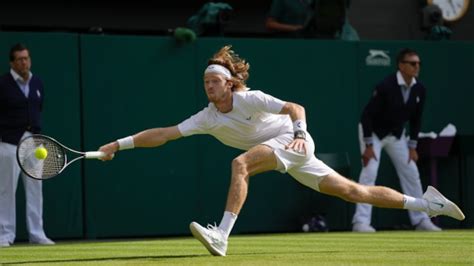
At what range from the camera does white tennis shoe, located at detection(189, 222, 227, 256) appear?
30.8 feet

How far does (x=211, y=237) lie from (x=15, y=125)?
493cm

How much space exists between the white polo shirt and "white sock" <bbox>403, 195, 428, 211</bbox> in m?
1.18

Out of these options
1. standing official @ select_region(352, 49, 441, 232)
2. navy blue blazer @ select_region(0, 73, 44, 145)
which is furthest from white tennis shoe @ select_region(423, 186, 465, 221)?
navy blue blazer @ select_region(0, 73, 44, 145)

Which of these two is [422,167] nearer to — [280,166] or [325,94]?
[325,94]

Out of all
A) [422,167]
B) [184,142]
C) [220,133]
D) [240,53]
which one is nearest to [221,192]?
[184,142]

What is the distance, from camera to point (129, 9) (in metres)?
18.2

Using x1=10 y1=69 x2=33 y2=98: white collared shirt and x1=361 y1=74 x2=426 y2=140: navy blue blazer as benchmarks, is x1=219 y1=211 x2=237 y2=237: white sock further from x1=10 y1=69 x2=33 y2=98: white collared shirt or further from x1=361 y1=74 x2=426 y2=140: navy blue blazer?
x1=361 y1=74 x2=426 y2=140: navy blue blazer

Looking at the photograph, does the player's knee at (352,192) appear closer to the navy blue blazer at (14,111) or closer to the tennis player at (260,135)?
the tennis player at (260,135)

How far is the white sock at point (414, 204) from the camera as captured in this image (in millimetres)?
10594

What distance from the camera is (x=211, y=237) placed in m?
9.48

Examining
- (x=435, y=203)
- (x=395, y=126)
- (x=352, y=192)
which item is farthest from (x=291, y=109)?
(x=395, y=126)

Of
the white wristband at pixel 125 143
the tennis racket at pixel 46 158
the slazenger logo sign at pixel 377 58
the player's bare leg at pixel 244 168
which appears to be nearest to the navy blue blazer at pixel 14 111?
the white wristband at pixel 125 143

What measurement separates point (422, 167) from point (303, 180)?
6.67m

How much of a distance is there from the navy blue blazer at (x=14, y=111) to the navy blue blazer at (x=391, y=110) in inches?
168
